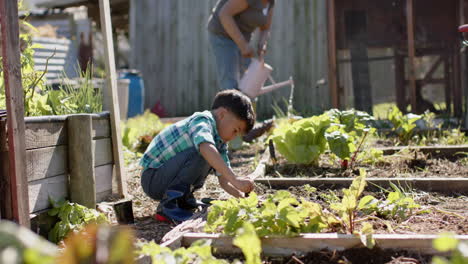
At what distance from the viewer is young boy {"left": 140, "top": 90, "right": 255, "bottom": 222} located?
2.61 m

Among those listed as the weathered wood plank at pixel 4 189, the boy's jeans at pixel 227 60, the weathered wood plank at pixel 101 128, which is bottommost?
the weathered wood plank at pixel 4 189

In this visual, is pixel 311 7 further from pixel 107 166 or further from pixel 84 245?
pixel 84 245

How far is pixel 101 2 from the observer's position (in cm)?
284

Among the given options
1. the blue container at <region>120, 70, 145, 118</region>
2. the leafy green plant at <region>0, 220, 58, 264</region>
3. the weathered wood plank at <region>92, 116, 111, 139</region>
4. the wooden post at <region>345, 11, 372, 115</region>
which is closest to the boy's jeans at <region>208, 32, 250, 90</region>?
the weathered wood plank at <region>92, 116, 111, 139</region>

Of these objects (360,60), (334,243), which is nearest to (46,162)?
(334,243)

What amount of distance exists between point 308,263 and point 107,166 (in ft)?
4.88

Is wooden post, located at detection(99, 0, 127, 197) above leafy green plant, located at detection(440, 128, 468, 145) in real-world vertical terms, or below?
above

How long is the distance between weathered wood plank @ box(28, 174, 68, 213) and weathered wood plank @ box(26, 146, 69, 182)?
0.9 inches

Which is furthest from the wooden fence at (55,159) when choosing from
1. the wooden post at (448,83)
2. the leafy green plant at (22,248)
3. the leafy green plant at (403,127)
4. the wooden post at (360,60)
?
the wooden post at (448,83)

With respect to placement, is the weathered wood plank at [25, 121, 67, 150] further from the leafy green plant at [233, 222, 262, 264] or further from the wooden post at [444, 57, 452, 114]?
the wooden post at [444, 57, 452, 114]

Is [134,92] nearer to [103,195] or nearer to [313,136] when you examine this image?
[313,136]

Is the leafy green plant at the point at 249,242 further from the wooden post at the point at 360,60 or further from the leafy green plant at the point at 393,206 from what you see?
the wooden post at the point at 360,60

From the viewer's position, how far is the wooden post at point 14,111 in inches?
75.5

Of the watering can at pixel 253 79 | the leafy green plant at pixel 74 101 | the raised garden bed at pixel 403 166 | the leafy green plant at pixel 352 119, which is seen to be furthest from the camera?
the watering can at pixel 253 79
